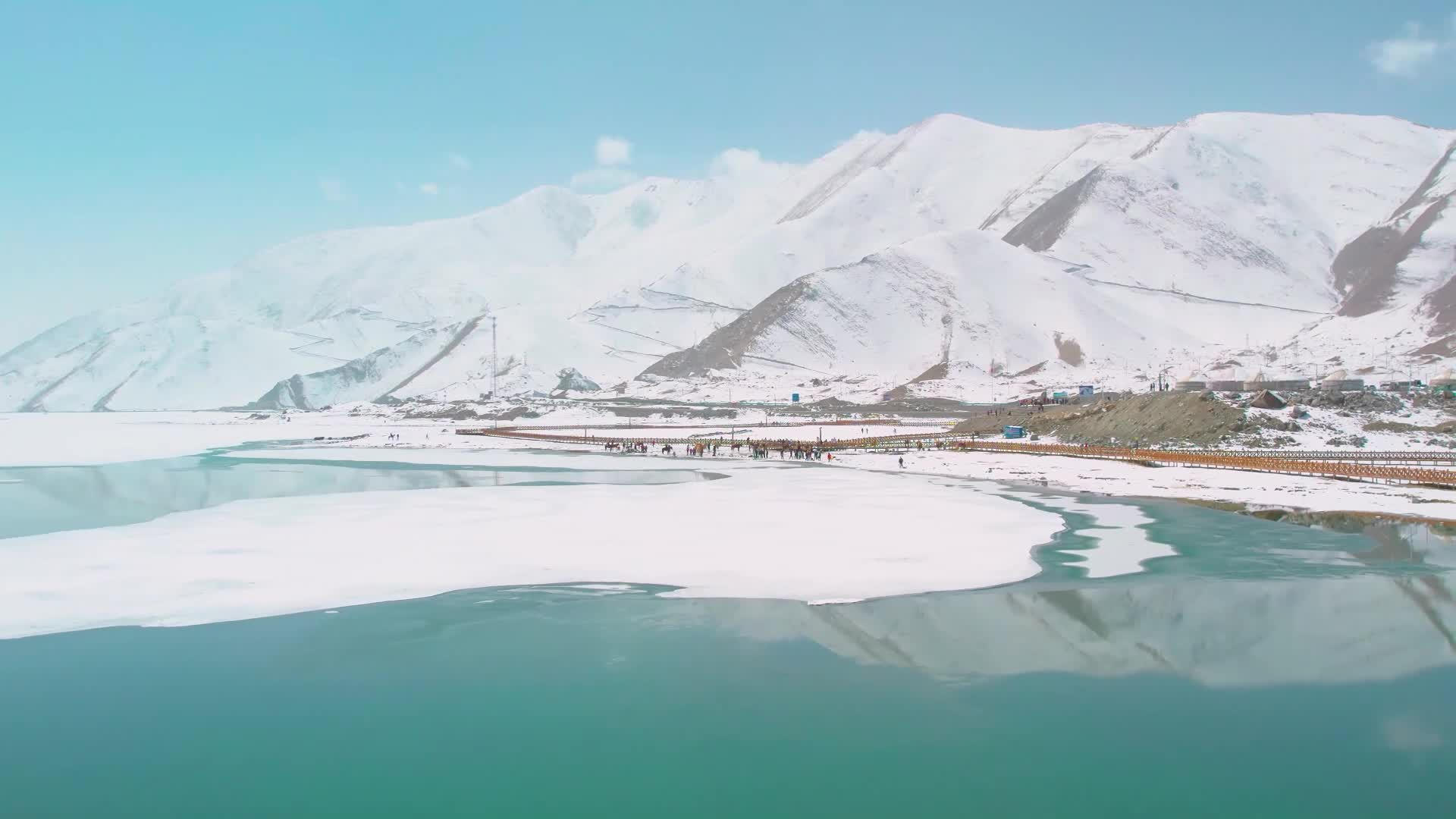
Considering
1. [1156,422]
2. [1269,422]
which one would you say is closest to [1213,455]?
[1269,422]

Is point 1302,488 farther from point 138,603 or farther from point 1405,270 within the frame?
point 1405,270

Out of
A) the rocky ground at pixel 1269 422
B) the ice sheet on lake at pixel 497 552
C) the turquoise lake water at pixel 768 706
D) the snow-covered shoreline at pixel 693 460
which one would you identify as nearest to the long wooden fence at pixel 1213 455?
the snow-covered shoreline at pixel 693 460

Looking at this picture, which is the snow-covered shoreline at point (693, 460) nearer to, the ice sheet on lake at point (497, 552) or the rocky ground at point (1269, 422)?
the rocky ground at point (1269, 422)

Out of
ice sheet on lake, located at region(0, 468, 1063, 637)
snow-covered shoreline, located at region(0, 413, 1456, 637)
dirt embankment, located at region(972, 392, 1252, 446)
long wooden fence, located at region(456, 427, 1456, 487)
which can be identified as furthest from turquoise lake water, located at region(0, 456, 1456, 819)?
dirt embankment, located at region(972, 392, 1252, 446)

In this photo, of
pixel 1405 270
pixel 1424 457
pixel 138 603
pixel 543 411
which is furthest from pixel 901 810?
pixel 1405 270

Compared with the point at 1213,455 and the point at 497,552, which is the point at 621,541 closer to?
the point at 497,552

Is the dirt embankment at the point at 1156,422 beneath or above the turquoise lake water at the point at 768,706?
above

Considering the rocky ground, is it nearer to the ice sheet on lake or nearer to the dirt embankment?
the dirt embankment
